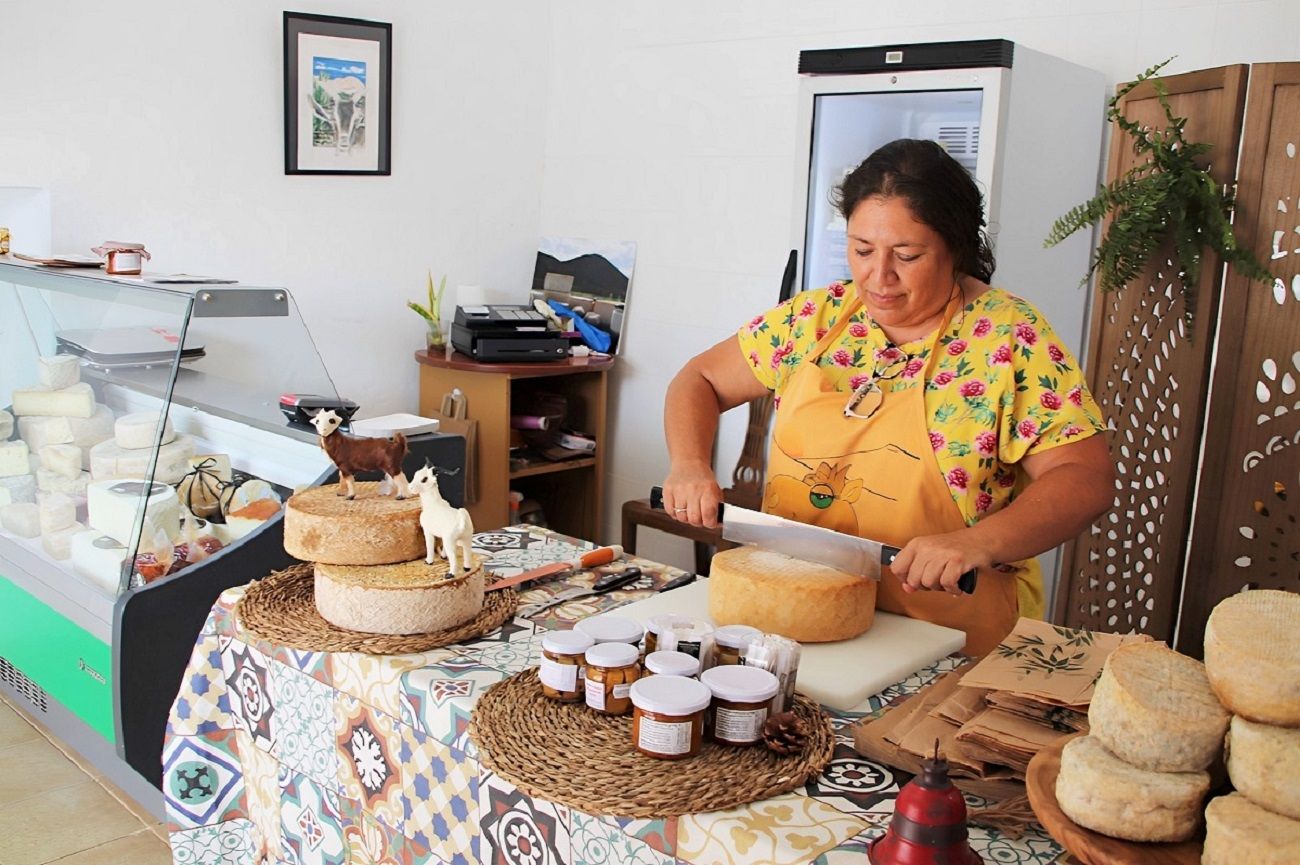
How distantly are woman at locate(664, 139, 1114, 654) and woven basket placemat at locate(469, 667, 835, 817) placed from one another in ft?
1.86

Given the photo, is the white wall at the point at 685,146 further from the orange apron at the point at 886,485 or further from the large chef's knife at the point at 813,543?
the large chef's knife at the point at 813,543

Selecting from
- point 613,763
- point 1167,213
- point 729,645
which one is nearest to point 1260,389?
point 1167,213

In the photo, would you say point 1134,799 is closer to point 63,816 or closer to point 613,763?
point 613,763

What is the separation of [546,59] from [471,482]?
1.84 metres

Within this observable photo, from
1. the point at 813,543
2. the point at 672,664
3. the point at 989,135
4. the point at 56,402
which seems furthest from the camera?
the point at 989,135

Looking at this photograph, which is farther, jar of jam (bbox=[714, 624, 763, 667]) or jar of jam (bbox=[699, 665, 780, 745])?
jar of jam (bbox=[714, 624, 763, 667])

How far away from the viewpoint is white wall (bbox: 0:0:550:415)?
3654 mm

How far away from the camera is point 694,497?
2018mm

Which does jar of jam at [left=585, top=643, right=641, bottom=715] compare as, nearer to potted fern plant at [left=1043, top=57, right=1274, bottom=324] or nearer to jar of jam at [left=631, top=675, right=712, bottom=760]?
jar of jam at [left=631, top=675, right=712, bottom=760]

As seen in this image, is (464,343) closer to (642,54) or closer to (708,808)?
(642,54)

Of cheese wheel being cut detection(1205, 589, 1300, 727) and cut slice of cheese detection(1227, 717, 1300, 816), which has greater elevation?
cheese wheel being cut detection(1205, 589, 1300, 727)

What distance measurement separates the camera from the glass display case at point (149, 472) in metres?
2.39

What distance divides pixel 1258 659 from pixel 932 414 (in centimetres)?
100

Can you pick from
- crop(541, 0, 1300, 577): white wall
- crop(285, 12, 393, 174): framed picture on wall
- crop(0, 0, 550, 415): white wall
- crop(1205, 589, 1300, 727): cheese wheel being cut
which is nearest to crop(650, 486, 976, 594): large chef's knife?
crop(1205, 589, 1300, 727): cheese wheel being cut
